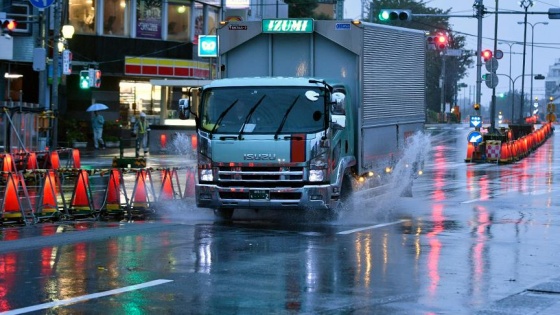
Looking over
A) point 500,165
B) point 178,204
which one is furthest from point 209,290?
point 500,165

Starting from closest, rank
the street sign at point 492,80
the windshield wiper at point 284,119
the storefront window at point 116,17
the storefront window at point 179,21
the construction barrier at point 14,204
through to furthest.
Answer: the windshield wiper at point 284,119
the construction barrier at point 14,204
the street sign at point 492,80
the storefront window at point 116,17
the storefront window at point 179,21

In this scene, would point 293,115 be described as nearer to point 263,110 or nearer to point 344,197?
point 263,110

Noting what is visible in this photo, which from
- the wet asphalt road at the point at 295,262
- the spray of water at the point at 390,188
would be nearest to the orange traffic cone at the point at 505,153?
the spray of water at the point at 390,188

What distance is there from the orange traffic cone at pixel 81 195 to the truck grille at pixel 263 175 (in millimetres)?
2938

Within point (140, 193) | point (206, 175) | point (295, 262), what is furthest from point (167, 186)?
point (295, 262)

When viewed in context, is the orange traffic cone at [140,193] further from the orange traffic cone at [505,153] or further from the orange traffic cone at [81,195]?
the orange traffic cone at [505,153]

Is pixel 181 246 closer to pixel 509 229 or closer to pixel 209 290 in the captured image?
pixel 209 290

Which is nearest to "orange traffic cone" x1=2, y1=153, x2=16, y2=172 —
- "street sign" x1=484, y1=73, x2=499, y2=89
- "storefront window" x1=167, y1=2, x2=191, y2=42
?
"street sign" x1=484, y1=73, x2=499, y2=89

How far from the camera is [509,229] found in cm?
1775

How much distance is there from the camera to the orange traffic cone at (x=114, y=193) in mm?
19266

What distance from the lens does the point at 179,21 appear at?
56.4 m

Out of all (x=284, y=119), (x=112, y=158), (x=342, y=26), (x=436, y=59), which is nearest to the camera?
(x=284, y=119)

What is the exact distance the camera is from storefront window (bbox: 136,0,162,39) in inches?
2133

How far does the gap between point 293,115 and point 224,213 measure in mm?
2584
